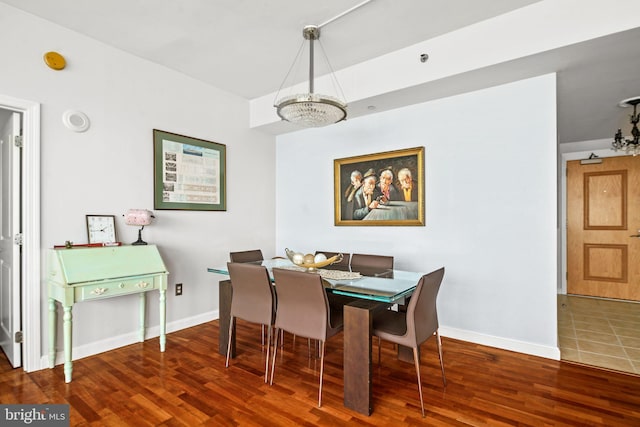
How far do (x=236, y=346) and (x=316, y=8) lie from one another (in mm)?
2834

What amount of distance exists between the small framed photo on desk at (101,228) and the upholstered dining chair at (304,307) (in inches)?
65.2

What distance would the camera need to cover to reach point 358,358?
2.03 meters

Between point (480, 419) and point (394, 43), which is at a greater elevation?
point (394, 43)

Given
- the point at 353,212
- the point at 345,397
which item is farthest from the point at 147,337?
the point at 353,212

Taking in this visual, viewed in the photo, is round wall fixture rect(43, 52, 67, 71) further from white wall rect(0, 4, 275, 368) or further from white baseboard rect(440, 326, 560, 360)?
white baseboard rect(440, 326, 560, 360)

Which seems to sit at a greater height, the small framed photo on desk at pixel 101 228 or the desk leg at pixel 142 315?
the small framed photo on desk at pixel 101 228

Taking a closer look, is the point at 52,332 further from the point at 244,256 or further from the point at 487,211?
the point at 487,211

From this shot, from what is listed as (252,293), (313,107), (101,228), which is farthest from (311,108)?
(101,228)

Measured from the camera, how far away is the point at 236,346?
9.77 ft

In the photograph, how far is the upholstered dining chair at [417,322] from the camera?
197cm

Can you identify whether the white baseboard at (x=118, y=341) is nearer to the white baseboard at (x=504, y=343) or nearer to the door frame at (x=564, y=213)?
the white baseboard at (x=504, y=343)

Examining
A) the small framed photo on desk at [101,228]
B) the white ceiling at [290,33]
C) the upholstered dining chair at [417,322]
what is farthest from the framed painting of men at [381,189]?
the small framed photo on desk at [101,228]

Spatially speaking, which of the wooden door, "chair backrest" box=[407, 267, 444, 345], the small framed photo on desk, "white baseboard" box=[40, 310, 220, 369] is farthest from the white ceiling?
"white baseboard" box=[40, 310, 220, 369]

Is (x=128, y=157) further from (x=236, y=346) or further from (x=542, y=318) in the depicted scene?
(x=542, y=318)
